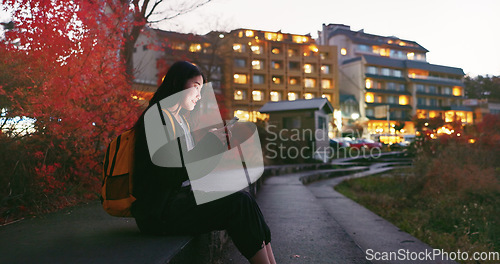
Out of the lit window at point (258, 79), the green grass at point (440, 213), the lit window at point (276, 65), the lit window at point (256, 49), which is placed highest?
the lit window at point (256, 49)

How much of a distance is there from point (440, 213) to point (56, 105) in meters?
6.92

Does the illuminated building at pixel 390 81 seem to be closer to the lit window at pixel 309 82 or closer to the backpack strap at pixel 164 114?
the lit window at pixel 309 82

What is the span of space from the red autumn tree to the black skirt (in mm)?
2118

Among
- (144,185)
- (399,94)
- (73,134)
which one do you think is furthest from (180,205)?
(399,94)

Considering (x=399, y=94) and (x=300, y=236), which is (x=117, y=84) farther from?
(x=399, y=94)

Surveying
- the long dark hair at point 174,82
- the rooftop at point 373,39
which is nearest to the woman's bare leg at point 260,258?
the long dark hair at point 174,82

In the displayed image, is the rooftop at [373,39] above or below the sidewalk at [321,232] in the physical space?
above

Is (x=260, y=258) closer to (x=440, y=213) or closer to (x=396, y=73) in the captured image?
(x=440, y=213)

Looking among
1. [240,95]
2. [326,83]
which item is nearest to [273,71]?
[240,95]

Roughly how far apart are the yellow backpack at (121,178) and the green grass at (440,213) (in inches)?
174

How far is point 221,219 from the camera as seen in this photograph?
80.8 inches

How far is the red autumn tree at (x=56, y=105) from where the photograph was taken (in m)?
3.78

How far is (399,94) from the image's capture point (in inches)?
2037

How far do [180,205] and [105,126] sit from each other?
11.9ft
